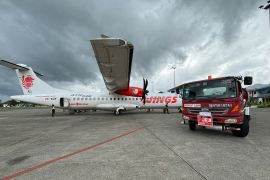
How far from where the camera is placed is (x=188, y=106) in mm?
7465

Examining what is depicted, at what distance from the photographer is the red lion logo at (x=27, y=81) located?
1775 centimetres

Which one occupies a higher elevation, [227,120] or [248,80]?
[248,80]

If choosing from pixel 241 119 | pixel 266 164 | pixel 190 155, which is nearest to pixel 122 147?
pixel 190 155

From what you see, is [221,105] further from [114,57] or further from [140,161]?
[114,57]

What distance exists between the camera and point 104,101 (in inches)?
763

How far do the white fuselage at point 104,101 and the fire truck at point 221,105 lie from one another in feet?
39.5

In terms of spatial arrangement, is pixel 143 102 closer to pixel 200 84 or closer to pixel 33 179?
pixel 200 84

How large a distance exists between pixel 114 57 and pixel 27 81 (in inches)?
522

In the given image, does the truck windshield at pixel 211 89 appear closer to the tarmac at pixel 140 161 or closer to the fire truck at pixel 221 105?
the fire truck at pixel 221 105

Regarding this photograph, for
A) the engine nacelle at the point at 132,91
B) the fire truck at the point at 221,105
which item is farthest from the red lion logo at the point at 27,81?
the fire truck at the point at 221,105

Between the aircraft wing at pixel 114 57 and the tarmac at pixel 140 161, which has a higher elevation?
the aircraft wing at pixel 114 57

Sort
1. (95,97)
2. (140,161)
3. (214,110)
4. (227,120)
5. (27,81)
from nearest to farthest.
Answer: (140,161) → (227,120) → (214,110) → (27,81) → (95,97)

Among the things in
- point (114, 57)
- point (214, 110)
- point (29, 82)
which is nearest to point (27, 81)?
point (29, 82)

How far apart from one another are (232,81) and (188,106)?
81.3 inches
